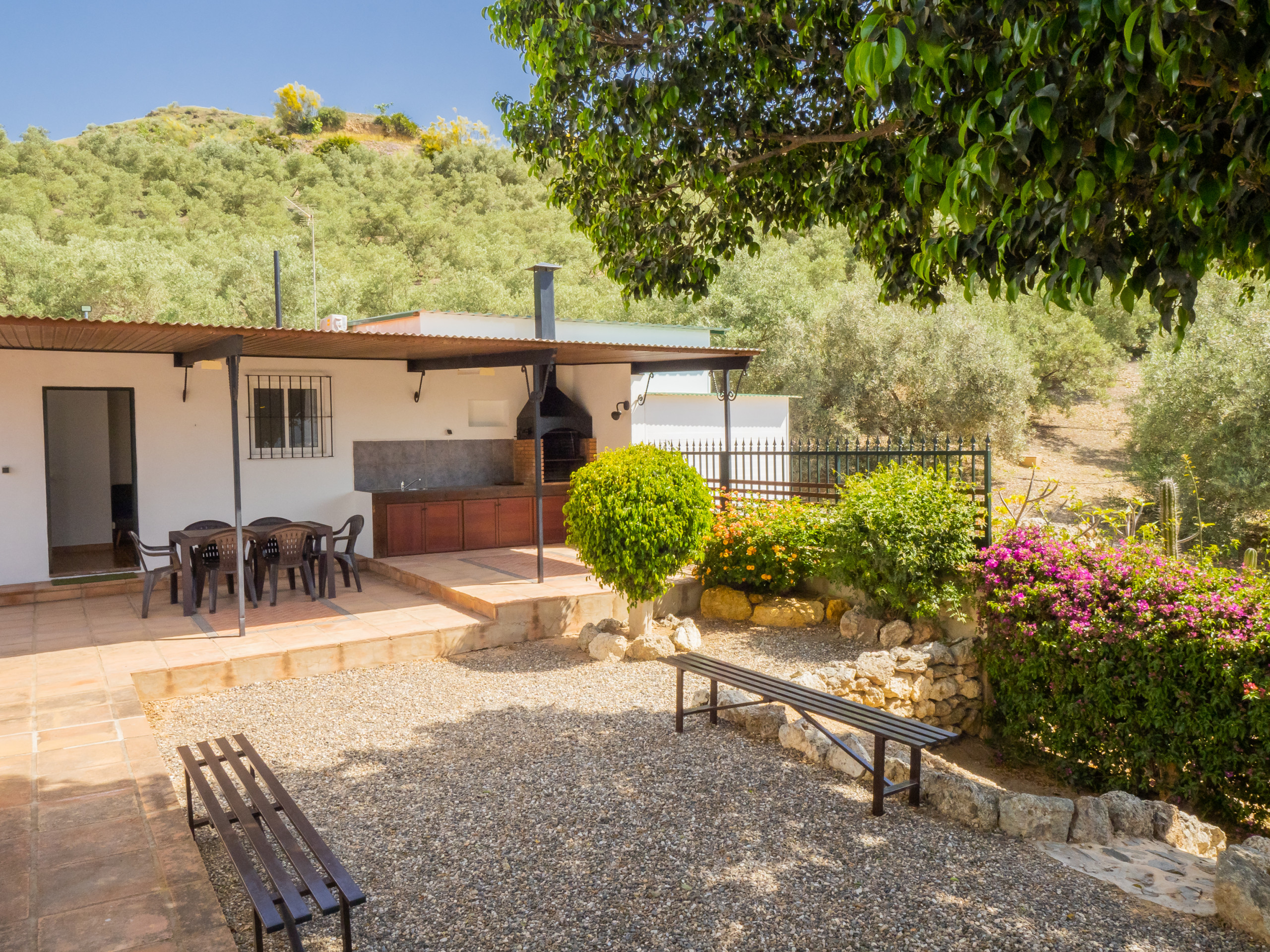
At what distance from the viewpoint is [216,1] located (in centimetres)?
8206

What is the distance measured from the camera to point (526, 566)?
32.7 ft

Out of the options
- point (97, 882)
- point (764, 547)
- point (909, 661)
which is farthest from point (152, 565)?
point (909, 661)

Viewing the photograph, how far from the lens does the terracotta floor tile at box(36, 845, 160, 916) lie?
291 centimetres

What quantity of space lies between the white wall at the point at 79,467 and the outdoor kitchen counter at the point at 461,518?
14.6 feet

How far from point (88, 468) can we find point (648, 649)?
9.32m

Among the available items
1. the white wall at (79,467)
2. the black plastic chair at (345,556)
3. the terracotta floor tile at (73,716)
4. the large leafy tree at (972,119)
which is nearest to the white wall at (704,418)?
the black plastic chair at (345,556)

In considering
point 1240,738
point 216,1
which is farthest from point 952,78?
point 216,1

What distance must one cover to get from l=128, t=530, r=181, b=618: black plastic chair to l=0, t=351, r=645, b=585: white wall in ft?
0.83

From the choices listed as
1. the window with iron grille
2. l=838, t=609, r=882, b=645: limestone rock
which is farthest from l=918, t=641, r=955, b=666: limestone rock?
the window with iron grille

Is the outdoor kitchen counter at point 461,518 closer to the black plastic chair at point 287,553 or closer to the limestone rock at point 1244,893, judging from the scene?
the black plastic chair at point 287,553

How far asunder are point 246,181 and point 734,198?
39.1m

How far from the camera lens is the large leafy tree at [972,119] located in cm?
220

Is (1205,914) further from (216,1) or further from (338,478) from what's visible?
(216,1)

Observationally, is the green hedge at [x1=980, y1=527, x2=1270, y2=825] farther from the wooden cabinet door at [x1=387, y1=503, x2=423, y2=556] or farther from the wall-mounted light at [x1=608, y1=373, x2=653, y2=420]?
the wooden cabinet door at [x1=387, y1=503, x2=423, y2=556]
